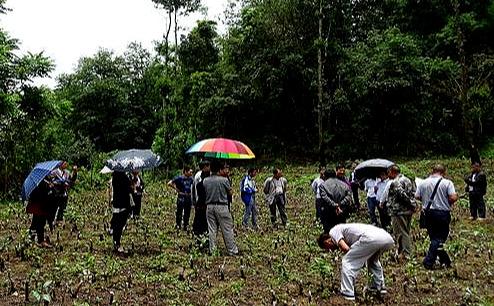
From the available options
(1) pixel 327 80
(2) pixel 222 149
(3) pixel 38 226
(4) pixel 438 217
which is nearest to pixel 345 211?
(4) pixel 438 217

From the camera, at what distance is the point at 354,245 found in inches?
270

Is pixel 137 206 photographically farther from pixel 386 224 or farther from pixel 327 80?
pixel 327 80

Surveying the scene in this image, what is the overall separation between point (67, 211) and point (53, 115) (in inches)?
292

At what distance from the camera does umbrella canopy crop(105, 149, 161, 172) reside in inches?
381

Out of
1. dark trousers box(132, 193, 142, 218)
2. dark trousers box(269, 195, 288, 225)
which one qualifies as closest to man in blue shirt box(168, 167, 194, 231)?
dark trousers box(132, 193, 142, 218)

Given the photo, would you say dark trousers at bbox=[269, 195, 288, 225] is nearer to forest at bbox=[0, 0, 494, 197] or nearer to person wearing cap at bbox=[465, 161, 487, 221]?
person wearing cap at bbox=[465, 161, 487, 221]

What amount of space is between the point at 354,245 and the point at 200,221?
4.61 meters

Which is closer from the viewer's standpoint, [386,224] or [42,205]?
[42,205]

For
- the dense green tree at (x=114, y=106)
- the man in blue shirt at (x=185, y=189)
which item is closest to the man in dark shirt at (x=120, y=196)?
the man in blue shirt at (x=185, y=189)

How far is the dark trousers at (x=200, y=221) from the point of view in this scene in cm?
1062

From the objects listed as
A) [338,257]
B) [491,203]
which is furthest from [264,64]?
[338,257]

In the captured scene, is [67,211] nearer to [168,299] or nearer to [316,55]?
[168,299]

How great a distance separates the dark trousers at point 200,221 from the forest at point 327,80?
15806 millimetres

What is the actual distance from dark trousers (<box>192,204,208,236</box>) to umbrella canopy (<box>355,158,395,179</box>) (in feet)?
14.1
